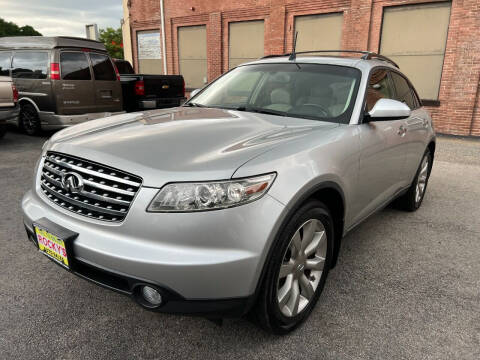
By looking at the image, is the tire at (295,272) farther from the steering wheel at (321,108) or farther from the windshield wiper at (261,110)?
the windshield wiper at (261,110)

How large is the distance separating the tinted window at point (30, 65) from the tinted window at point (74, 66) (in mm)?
376

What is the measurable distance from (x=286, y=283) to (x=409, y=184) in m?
2.56

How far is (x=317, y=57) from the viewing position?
3.50 metres

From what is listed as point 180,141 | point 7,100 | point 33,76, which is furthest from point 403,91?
point 33,76

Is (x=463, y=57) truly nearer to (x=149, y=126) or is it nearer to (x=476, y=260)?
(x=476, y=260)

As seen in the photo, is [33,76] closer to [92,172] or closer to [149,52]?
[92,172]

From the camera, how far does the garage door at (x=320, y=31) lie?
12.3 m

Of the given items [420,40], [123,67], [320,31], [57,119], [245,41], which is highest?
[320,31]

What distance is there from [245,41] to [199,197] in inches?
543

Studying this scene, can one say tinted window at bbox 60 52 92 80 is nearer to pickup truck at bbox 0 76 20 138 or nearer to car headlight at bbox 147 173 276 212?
pickup truck at bbox 0 76 20 138

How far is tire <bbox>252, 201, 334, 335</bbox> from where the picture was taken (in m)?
2.00

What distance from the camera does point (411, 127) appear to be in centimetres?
379

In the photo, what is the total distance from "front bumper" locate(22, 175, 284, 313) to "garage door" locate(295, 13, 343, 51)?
→ 465 inches

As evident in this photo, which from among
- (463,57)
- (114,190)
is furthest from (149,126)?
(463,57)
